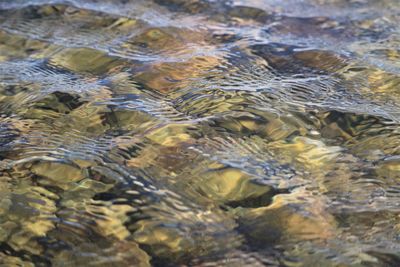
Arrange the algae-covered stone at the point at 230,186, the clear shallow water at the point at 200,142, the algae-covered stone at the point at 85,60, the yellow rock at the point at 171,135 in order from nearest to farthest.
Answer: the clear shallow water at the point at 200,142 < the algae-covered stone at the point at 230,186 < the yellow rock at the point at 171,135 < the algae-covered stone at the point at 85,60

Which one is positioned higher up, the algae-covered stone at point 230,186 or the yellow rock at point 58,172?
the algae-covered stone at point 230,186

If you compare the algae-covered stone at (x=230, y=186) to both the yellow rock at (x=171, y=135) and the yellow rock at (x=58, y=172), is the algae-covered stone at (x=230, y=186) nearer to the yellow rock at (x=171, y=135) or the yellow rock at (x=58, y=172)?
the yellow rock at (x=171, y=135)

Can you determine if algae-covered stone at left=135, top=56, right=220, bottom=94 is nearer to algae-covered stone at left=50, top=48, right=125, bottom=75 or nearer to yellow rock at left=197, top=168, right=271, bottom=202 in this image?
algae-covered stone at left=50, top=48, right=125, bottom=75

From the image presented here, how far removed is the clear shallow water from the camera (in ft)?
7.37

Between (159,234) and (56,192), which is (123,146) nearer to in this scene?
(56,192)

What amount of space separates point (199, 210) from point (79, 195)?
59 cm

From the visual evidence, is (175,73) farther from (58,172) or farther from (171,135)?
(58,172)

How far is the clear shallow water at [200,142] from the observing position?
2246 mm

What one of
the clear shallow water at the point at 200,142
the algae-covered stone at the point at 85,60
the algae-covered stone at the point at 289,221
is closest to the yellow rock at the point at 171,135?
the clear shallow water at the point at 200,142

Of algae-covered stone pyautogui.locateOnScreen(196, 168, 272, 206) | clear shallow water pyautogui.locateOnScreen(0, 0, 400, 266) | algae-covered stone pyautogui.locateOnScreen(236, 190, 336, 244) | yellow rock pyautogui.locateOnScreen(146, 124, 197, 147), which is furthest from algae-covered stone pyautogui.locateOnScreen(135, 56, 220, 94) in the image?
algae-covered stone pyautogui.locateOnScreen(236, 190, 336, 244)

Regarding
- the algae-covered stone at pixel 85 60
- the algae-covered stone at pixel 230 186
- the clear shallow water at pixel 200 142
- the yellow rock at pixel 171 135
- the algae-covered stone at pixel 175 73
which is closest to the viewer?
the clear shallow water at pixel 200 142

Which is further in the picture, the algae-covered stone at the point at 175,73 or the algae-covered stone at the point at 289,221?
the algae-covered stone at the point at 175,73

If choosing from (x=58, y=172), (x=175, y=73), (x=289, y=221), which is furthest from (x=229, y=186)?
(x=175, y=73)

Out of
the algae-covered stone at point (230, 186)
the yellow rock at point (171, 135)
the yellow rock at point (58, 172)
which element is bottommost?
the yellow rock at point (58, 172)
